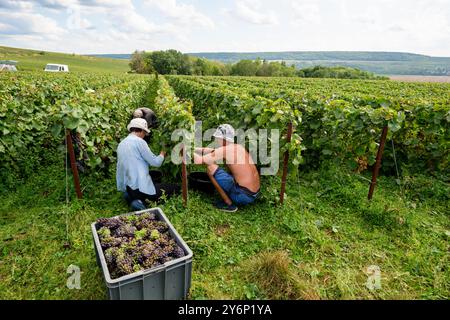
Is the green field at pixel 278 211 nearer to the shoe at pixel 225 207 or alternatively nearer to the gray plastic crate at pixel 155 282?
the shoe at pixel 225 207

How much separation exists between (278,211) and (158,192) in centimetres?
191

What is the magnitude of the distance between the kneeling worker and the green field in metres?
0.31

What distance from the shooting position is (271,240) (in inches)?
148

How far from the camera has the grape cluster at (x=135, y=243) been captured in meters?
2.51

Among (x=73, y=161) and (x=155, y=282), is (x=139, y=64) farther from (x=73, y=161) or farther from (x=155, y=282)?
(x=155, y=282)

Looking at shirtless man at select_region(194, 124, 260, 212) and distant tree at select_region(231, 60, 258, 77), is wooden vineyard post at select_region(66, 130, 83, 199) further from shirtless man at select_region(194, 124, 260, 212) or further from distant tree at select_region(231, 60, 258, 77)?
distant tree at select_region(231, 60, 258, 77)

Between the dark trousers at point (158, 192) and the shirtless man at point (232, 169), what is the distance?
691 millimetres

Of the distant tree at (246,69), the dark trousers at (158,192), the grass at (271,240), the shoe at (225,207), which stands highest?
the distant tree at (246,69)

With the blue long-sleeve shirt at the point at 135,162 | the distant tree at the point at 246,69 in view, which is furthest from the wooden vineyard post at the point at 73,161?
the distant tree at the point at 246,69

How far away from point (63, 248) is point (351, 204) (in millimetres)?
4311

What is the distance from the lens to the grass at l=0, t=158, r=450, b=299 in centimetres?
298

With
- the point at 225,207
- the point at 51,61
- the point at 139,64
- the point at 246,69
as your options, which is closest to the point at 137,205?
the point at 225,207
